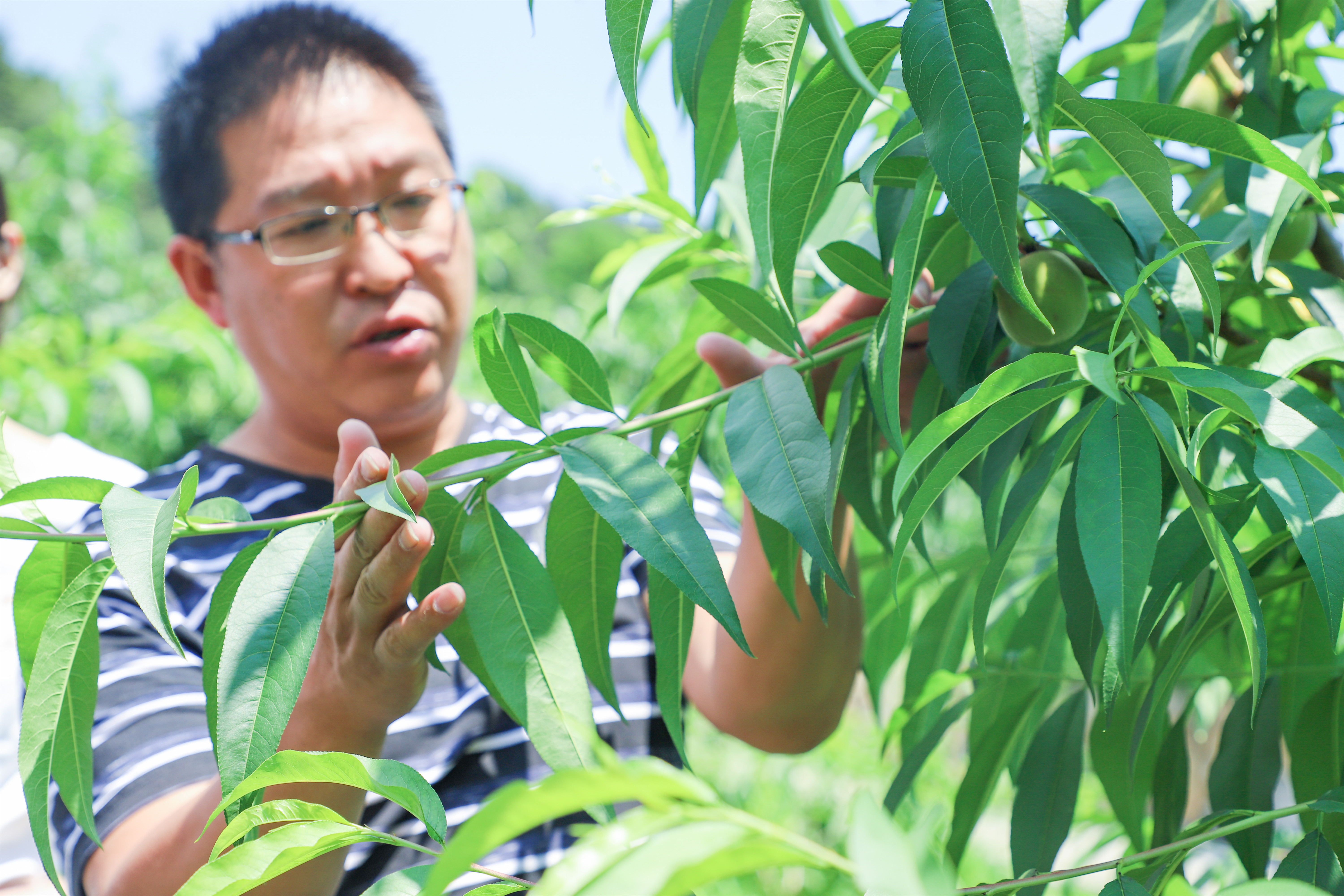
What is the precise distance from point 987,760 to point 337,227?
2.05ft

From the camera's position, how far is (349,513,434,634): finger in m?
0.39

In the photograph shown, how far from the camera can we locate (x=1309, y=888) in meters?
0.21

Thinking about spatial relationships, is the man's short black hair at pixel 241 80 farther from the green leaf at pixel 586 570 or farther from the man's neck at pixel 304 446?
the green leaf at pixel 586 570

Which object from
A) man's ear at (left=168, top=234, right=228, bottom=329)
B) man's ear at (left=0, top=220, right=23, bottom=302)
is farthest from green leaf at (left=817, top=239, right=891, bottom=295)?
man's ear at (left=0, top=220, right=23, bottom=302)

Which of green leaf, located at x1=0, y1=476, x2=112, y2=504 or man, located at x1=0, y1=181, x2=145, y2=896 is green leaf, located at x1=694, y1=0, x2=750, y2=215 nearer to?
green leaf, located at x1=0, y1=476, x2=112, y2=504

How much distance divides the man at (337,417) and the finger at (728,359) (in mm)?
58

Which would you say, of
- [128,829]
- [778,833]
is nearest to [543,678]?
[778,833]

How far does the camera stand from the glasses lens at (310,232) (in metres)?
0.81

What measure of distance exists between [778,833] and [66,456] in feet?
3.91

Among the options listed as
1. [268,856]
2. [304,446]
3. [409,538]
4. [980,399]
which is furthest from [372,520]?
[304,446]

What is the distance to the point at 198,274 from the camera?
99cm

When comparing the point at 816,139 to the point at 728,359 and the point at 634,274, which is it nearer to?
the point at 728,359

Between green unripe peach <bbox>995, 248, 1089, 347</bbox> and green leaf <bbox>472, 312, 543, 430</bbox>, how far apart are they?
21 cm

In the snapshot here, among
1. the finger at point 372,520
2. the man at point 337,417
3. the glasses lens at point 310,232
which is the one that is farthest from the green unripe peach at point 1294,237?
the glasses lens at point 310,232
